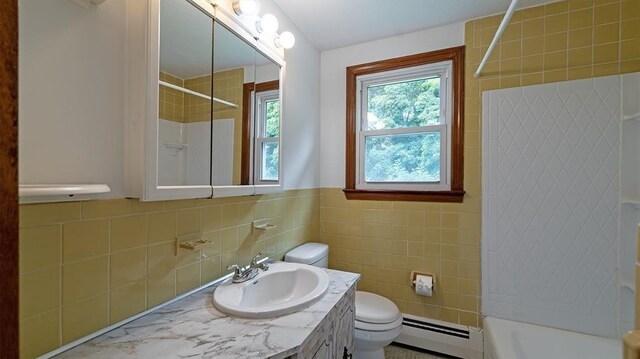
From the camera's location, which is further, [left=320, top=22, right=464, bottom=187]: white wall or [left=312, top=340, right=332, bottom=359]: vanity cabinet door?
[left=320, top=22, right=464, bottom=187]: white wall

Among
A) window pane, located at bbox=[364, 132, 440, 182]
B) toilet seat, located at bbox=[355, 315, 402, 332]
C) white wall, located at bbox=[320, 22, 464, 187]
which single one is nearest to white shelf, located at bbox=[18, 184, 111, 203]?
toilet seat, located at bbox=[355, 315, 402, 332]

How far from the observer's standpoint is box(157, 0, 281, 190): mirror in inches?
37.9

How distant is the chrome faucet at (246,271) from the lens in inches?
47.7

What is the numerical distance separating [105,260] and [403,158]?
6.24 feet

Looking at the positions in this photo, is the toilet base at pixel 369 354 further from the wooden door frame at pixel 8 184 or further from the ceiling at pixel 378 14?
the ceiling at pixel 378 14

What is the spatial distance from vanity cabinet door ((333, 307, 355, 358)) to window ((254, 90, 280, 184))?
2.67ft

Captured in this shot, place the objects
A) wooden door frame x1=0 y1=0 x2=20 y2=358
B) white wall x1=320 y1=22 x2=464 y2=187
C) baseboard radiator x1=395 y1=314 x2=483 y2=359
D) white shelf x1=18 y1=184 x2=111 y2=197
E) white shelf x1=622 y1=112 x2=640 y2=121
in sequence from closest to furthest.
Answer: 1. wooden door frame x1=0 y1=0 x2=20 y2=358
2. white shelf x1=18 y1=184 x2=111 y2=197
3. white shelf x1=622 y1=112 x2=640 y2=121
4. baseboard radiator x1=395 y1=314 x2=483 y2=359
5. white wall x1=320 y1=22 x2=464 y2=187

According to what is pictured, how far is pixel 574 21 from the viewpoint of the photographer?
1.63 m

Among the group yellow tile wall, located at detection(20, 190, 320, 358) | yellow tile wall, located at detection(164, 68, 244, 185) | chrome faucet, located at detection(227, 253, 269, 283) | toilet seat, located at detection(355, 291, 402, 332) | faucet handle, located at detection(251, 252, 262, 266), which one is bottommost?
toilet seat, located at detection(355, 291, 402, 332)

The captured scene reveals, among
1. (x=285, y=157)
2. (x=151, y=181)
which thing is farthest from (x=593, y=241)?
(x=151, y=181)

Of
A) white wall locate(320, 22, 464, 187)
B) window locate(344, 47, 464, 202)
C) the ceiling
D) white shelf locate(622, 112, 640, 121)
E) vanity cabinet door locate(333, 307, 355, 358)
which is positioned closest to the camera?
vanity cabinet door locate(333, 307, 355, 358)

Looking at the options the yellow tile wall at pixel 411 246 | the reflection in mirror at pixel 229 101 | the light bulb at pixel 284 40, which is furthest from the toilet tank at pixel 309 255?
the light bulb at pixel 284 40

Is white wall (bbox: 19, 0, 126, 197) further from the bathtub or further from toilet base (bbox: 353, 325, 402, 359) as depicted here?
the bathtub

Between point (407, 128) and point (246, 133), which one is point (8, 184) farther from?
point (407, 128)
